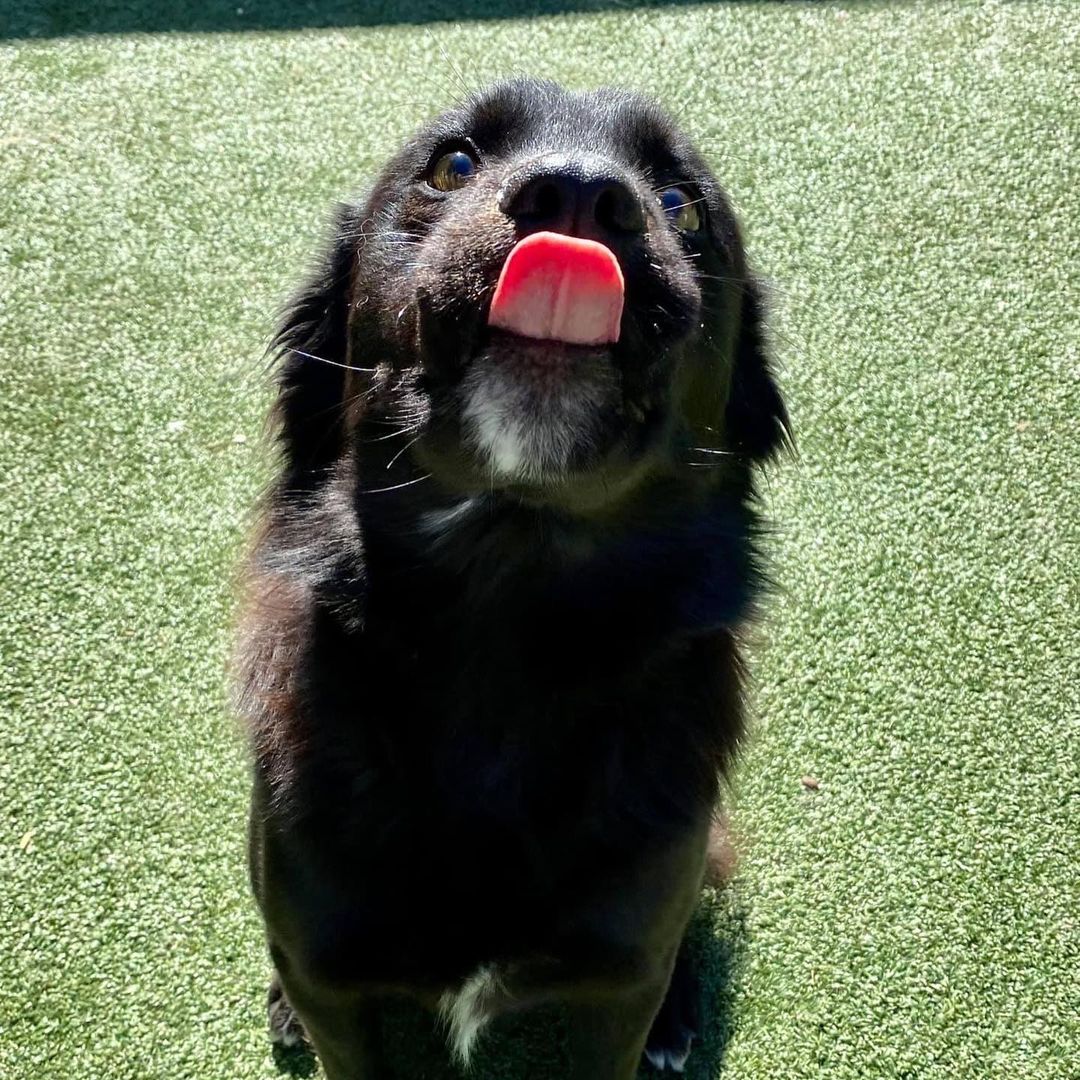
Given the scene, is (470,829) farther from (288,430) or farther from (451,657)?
(288,430)

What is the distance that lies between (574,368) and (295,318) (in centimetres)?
92

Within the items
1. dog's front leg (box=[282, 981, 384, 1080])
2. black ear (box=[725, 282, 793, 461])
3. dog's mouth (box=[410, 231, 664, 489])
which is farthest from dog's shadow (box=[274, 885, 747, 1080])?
dog's mouth (box=[410, 231, 664, 489])

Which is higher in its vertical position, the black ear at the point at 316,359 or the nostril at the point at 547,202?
the nostril at the point at 547,202

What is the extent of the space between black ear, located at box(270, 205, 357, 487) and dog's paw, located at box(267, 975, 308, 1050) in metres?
1.16

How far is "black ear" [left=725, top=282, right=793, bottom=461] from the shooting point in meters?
2.15

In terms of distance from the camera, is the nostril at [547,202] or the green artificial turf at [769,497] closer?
the nostril at [547,202]

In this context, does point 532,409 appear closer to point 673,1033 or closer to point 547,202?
point 547,202

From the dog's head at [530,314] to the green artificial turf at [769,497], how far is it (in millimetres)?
622

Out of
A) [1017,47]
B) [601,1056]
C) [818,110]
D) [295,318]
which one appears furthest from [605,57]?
[601,1056]

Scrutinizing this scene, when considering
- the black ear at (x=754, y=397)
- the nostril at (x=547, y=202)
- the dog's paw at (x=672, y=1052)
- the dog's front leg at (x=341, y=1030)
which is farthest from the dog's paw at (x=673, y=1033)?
the nostril at (x=547, y=202)

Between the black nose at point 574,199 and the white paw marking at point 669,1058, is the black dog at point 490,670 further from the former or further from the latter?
the white paw marking at point 669,1058

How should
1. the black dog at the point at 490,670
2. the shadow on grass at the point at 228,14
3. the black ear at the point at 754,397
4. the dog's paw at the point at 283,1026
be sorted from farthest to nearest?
the shadow on grass at the point at 228,14 → the dog's paw at the point at 283,1026 → the black ear at the point at 754,397 → the black dog at the point at 490,670

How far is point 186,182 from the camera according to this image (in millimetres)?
3926

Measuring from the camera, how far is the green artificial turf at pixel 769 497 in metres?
2.42
